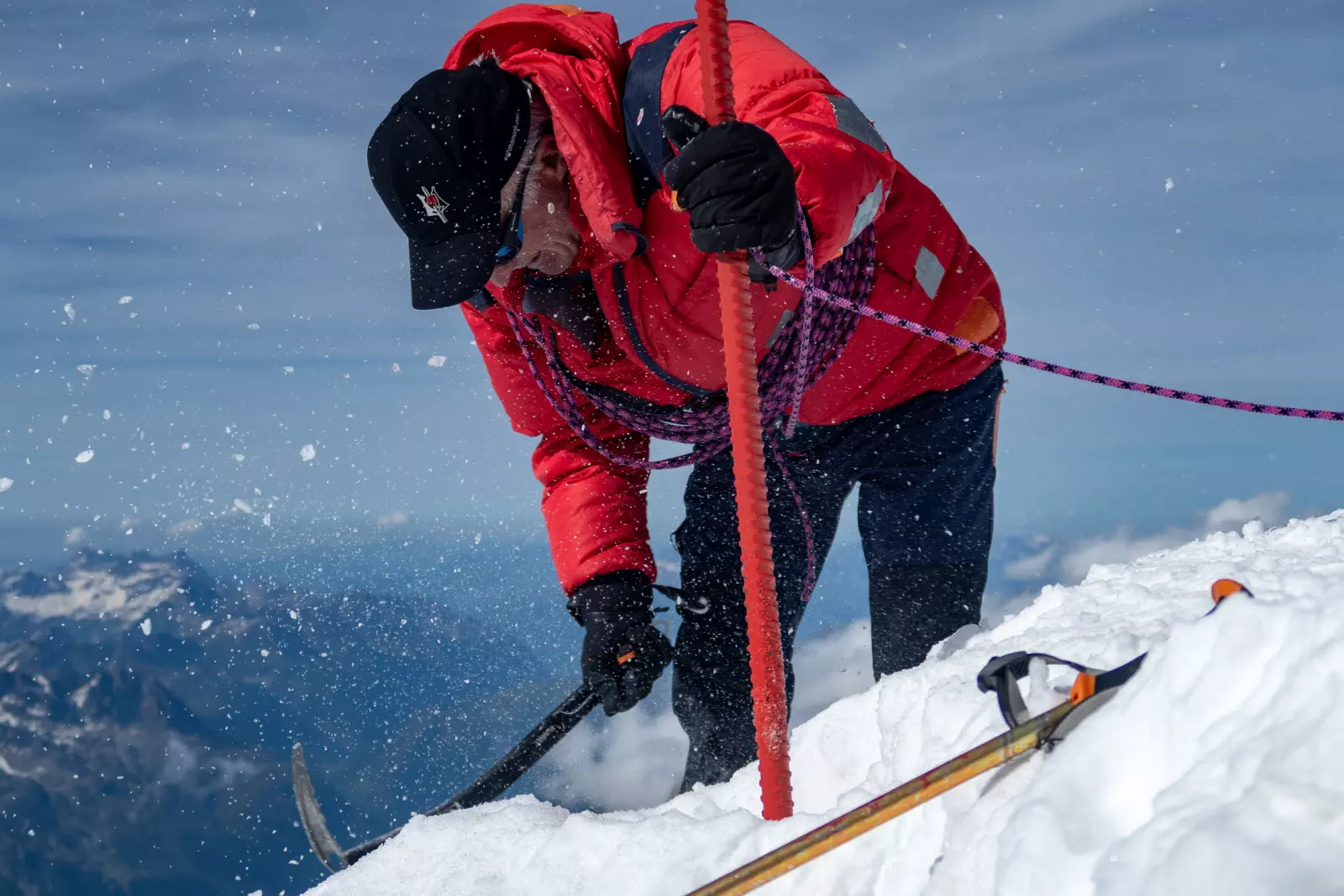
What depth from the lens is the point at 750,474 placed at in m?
2.10

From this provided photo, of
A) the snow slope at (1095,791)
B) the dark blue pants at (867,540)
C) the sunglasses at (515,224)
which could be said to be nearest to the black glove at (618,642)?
the dark blue pants at (867,540)

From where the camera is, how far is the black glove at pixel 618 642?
330cm

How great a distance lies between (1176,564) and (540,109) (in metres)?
1.88

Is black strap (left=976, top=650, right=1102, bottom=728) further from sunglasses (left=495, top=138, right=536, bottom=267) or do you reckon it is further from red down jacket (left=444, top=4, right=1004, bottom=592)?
sunglasses (left=495, top=138, right=536, bottom=267)

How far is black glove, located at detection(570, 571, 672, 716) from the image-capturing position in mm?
3303

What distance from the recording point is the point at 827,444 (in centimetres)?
341

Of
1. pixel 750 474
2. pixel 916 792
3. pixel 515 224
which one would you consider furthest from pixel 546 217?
pixel 916 792

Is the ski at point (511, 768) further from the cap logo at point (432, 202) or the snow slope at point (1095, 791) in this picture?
the cap logo at point (432, 202)

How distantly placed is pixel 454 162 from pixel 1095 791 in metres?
1.95

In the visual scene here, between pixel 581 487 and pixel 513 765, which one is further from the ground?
pixel 581 487

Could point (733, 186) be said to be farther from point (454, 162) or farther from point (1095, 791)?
point (1095, 791)

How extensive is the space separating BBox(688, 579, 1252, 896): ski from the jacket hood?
5.03 ft

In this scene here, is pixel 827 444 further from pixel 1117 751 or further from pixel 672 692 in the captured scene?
pixel 1117 751

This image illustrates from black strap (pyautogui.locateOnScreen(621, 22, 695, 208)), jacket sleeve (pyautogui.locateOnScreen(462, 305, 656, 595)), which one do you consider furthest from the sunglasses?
jacket sleeve (pyautogui.locateOnScreen(462, 305, 656, 595))
